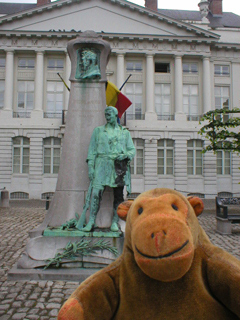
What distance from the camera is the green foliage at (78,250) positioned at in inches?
172

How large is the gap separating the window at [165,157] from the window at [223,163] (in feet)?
12.8

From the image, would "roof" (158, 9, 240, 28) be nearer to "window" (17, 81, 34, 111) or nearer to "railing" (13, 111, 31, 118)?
"window" (17, 81, 34, 111)

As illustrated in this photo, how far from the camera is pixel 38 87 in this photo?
26.0 metres

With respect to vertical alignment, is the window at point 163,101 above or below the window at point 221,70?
below

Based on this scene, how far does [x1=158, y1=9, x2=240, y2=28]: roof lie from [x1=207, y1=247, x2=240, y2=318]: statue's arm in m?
31.1

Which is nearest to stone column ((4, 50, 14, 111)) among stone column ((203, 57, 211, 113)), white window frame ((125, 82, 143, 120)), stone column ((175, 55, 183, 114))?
white window frame ((125, 82, 143, 120))

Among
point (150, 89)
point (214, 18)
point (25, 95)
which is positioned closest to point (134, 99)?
point (150, 89)

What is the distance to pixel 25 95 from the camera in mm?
26594

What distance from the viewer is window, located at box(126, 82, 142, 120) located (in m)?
26.8

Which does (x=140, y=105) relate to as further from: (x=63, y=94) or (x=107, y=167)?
(x=107, y=167)

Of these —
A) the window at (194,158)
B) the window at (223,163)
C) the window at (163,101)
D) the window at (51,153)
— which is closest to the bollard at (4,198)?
the window at (51,153)

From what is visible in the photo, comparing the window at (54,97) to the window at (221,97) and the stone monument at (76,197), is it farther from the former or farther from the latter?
the stone monument at (76,197)

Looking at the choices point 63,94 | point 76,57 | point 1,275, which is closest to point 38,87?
point 63,94

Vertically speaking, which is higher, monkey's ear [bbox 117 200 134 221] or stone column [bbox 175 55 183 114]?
stone column [bbox 175 55 183 114]
